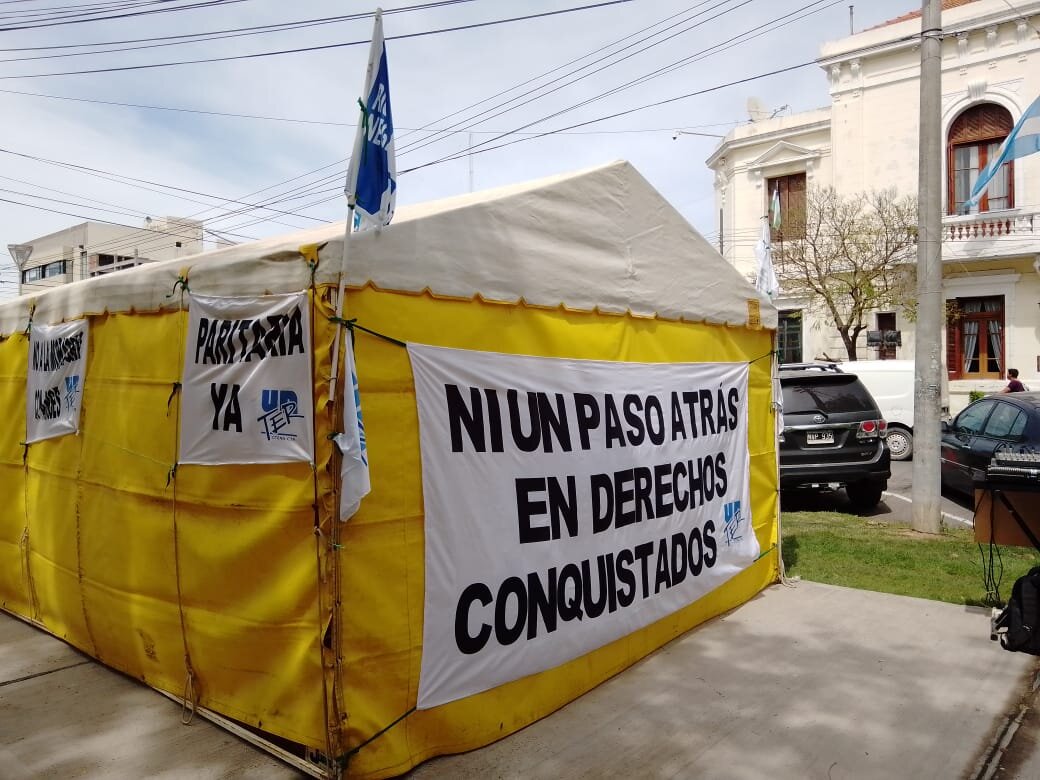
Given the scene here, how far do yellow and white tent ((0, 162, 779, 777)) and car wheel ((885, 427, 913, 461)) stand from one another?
10707 mm

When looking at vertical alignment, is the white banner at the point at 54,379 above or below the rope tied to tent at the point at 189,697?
above

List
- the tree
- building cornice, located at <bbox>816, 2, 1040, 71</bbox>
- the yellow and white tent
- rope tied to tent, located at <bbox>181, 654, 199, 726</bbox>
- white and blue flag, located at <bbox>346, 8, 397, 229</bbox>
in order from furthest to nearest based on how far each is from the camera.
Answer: the tree, building cornice, located at <bbox>816, 2, 1040, 71</bbox>, rope tied to tent, located at <bbox>181, 654, 199, 726</bbox>, the yellow and white tent, white and blue flag, located at <bbox>346, 8, 397, 229</bbox>

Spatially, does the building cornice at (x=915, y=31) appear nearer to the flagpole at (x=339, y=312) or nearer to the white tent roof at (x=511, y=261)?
the white tent roof at (x=511, y=261)

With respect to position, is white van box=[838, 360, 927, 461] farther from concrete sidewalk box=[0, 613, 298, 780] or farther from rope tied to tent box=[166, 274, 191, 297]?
concrete sidewalk box=[0, 613, 298, 780]

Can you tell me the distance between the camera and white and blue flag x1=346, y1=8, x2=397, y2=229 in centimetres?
309

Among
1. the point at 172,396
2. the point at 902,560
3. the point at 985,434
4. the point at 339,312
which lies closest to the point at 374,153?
the point at 339,312

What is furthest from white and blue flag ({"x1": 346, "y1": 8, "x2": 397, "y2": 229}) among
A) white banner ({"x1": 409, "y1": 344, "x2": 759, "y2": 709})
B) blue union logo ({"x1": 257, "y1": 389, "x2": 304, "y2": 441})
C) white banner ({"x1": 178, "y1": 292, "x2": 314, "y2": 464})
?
blue union logo ({"x1": 257, "y1": 389, "x2": 304, "y2": 441})

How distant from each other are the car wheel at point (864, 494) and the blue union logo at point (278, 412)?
8362 mm

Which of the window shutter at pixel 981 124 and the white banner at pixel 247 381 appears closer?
the white banner at pixel 247 381

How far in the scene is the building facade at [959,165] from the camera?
20047 mm

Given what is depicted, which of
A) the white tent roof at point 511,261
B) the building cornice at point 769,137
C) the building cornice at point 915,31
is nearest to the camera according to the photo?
the white tent roof at point 511,261

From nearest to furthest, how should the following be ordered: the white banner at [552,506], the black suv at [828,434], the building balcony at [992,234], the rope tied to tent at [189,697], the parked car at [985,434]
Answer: the white banner at [552,506], the rope tied to tent at [189,697], the parked car at [985,434], the black suv at [828,434], the building balcony at [992,234]

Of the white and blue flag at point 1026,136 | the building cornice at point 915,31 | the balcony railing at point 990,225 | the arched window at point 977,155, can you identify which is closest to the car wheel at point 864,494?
the white and blue flag at point 1026,136

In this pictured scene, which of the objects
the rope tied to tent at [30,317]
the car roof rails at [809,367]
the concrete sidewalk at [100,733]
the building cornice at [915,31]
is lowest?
the concrete sidewalk at [100,733]
